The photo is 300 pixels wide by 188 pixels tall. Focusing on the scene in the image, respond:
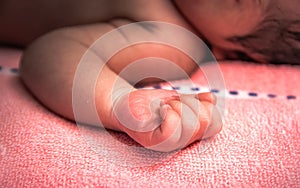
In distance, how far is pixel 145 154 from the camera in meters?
0.50

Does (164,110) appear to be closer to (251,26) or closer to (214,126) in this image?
(214,126)

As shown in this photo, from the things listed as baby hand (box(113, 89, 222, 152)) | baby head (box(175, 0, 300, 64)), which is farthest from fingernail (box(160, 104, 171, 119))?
baby head (box(175, 0, 300, 64))

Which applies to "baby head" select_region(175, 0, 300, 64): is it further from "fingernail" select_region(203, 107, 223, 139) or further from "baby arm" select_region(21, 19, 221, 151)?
"fingernail" select_region(203, 107, 223, 139)

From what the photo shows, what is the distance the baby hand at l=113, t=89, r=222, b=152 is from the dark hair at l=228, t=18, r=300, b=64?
171 mm

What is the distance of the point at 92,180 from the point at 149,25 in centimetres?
29

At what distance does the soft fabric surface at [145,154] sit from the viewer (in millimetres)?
466

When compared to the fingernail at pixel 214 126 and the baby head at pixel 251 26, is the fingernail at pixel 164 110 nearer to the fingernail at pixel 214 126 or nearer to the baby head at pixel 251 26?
the fingernail at pixel 214 126

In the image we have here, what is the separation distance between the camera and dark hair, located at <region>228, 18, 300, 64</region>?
64 cm

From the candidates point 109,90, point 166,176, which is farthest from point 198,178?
point 109,90

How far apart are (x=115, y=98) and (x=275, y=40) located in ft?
0.83

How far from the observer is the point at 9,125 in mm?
547

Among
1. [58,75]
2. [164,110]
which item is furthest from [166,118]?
[58,75]

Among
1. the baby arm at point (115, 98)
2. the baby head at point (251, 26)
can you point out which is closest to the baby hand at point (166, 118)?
the baby arm at point (115, 98)

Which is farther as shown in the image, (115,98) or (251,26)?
(251,26)
